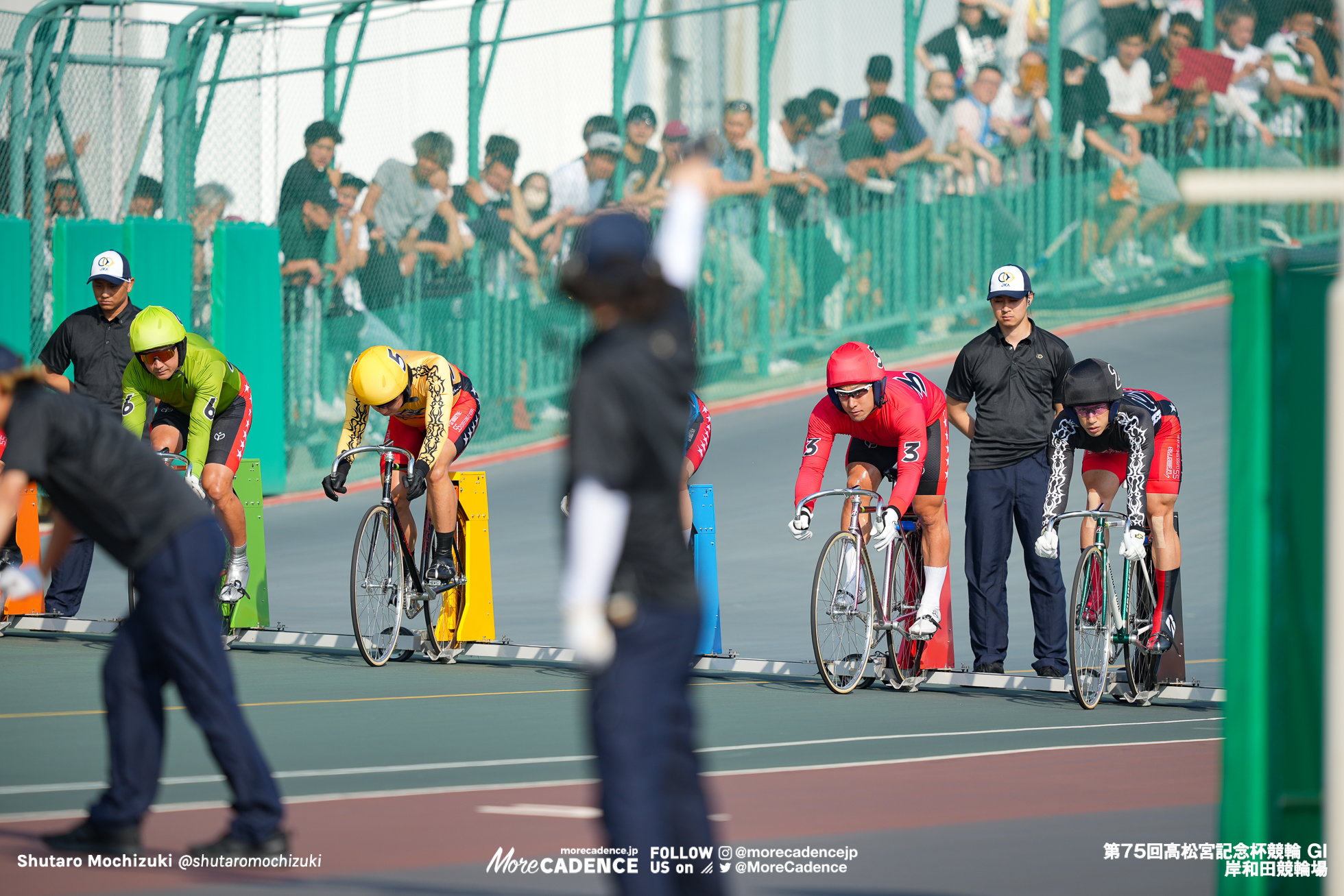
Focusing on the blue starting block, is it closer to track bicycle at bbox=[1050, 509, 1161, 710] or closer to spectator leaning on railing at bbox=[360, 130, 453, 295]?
track bicycle at bbox=[1050, 509, 1161, 710]

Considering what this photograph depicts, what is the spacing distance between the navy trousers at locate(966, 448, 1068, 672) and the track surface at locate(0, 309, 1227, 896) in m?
0.38

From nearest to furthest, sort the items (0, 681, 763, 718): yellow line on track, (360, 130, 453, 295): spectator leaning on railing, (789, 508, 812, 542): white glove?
(0, 681, 763, 718): yellow line on track, (789, 508, 812, 542): white glove, (360, 130, 453, 295): spectator leaning on railing

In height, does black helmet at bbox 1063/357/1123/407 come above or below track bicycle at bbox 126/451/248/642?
above

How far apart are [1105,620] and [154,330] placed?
5.77m

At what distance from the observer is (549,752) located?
360 inches

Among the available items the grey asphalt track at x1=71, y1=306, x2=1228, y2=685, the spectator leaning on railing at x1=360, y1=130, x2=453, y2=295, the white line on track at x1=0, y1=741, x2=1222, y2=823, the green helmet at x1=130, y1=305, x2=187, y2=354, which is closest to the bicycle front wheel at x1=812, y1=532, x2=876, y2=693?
the grey asphalt track at x1=71, y1=306, x2=1228, y2=685

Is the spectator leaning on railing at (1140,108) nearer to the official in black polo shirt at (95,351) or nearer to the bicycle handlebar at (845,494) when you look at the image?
the bicycle handlebar at (845,494)

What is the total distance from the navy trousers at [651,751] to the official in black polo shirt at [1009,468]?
22.9 ft

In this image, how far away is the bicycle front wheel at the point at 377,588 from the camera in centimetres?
1205

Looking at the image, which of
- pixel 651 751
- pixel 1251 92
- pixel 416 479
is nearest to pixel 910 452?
pixel 416 479

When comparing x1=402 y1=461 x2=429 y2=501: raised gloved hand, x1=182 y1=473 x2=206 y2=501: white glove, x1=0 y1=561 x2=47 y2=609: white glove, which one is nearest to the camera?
x1=0 y1=561 x2=47 y2=609: white glove

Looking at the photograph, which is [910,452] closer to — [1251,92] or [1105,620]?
[1105,620]

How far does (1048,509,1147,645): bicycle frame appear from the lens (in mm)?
10898

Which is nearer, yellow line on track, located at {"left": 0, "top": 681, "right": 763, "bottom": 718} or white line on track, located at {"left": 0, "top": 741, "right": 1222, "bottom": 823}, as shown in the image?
white line on track, located at {"left": 0, "top": 741, "right": 1222, "bottom": 823}
